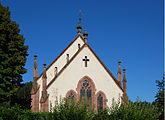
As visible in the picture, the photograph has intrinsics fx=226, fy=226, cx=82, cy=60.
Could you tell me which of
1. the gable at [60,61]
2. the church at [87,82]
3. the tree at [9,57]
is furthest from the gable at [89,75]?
the tree at [9,57]

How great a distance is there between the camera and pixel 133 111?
16766 millimetres

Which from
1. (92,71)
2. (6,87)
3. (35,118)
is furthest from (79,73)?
(35,118)

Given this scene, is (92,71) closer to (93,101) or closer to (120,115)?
(93,101)

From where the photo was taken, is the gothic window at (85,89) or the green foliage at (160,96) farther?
the green foliage at (160,96)

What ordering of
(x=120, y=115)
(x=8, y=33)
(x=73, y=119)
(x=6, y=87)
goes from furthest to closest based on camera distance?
1. (x=8, y=33)
2. (x=6, y=87)
3. (x=120, y=115)
4. (x=73, y=119)

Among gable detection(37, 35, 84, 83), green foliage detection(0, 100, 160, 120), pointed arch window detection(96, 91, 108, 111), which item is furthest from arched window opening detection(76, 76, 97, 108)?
green foliage detection(0, 100, 160, 120)

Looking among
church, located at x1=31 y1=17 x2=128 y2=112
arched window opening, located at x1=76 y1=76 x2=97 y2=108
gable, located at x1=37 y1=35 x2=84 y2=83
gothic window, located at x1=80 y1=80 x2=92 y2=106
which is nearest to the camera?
church, located at x1=31 y1=17 x2=128 y2=112

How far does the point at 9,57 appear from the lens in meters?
27.9

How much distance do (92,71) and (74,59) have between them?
2.95 metres

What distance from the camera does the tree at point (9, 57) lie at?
26719mm

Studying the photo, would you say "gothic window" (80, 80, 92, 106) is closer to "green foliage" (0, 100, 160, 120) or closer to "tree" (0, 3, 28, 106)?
"tree" (0, 3, 28, 106)

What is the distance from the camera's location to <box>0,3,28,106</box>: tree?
26719 mm

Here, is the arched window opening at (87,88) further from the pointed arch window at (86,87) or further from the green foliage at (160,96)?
the green foliage at (160,96)

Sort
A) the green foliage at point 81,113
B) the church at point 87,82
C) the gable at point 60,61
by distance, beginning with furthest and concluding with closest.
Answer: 1. the gable at point 60,61
2. the church at point 87,82
3. the green foliage at point 81,113
